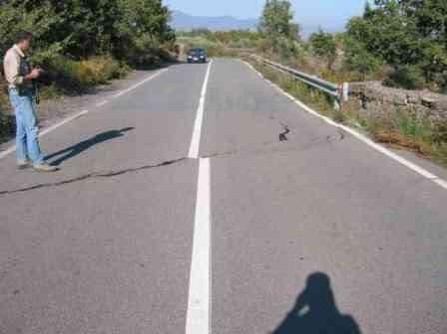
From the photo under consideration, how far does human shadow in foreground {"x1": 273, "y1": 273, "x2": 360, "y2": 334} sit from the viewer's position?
12.0ft

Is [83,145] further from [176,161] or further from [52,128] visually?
[52,128]

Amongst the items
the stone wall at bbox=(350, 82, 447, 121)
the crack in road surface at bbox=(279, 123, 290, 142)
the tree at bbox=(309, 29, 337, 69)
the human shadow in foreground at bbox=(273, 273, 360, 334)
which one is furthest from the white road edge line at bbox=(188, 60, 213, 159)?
the tree at bbox=(309, 29, 337, 69)

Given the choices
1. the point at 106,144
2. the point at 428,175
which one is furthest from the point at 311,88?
the point at 428,175

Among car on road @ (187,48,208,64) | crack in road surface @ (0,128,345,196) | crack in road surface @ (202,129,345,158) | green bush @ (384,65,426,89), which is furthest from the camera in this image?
car on road @ (187,48,208,64)

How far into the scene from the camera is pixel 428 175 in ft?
25.4

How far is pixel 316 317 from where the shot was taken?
3.83m

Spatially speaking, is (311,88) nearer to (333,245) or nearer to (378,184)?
(378,184)

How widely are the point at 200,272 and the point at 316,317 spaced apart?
1.08 m

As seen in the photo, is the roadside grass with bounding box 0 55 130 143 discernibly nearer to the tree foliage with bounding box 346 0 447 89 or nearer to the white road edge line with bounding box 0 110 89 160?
the white road edge line with bounding box 0 110 89 160

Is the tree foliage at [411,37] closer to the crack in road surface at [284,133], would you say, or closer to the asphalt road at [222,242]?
the crack in road surface at [284,133]

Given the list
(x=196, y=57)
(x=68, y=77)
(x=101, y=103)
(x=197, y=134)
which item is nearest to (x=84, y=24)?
(x=68, y=77)

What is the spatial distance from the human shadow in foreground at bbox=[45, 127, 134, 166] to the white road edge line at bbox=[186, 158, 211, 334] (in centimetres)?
285

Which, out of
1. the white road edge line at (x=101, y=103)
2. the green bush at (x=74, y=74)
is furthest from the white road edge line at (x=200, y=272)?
the green bush at (x=74, y=74)

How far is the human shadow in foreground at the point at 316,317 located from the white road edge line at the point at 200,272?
51cm
